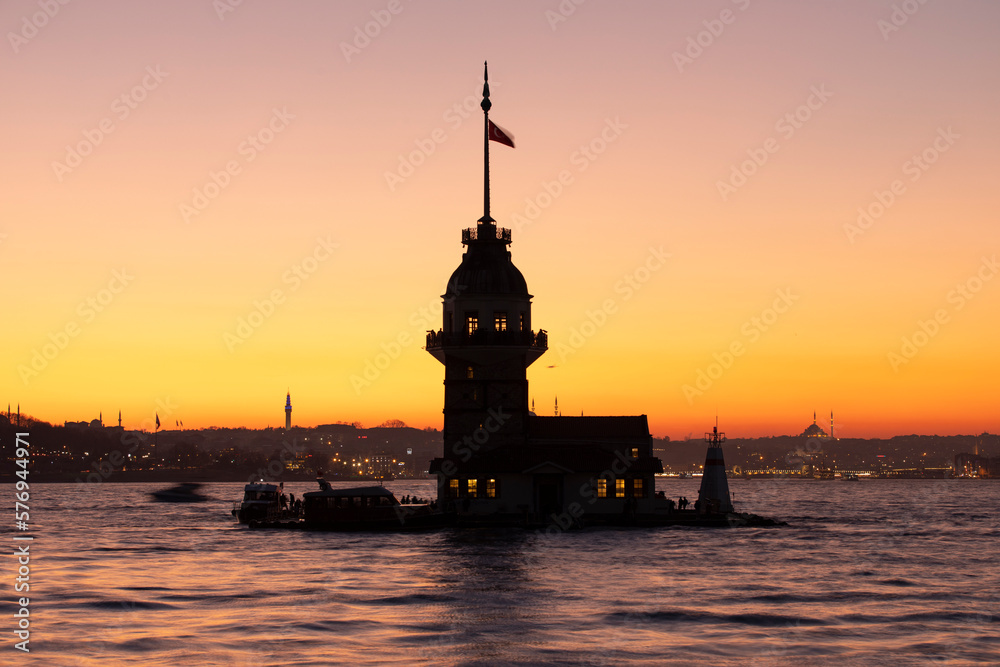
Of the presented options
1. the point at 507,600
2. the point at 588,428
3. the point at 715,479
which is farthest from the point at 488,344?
the point at 507,600

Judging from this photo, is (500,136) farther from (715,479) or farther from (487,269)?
(715,479)

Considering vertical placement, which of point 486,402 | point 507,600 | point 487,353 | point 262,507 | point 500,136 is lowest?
point 507,600

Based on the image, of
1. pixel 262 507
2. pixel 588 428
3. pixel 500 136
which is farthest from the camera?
pixel 262 507

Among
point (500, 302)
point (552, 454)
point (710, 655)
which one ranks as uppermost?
point (500, 302)

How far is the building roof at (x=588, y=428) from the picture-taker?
8094 cm

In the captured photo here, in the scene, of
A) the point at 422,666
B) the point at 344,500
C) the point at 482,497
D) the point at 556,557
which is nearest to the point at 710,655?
the point at 422,666

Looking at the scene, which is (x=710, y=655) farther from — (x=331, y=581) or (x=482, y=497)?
(x=482, y=497)

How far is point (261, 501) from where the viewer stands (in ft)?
328

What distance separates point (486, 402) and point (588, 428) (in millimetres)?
7681

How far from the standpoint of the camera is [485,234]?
80812mm

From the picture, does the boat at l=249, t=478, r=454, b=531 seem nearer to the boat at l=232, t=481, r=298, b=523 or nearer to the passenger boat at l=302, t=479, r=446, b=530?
the passenger boat at l=302, t=479, r=446, b=530

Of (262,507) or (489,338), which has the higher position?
(489,338)

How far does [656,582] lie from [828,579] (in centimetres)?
882

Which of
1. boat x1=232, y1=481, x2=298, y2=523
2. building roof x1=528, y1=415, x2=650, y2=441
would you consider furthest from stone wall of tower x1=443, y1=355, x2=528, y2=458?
boat x1=232, y1=481, x2=298, y2=523
